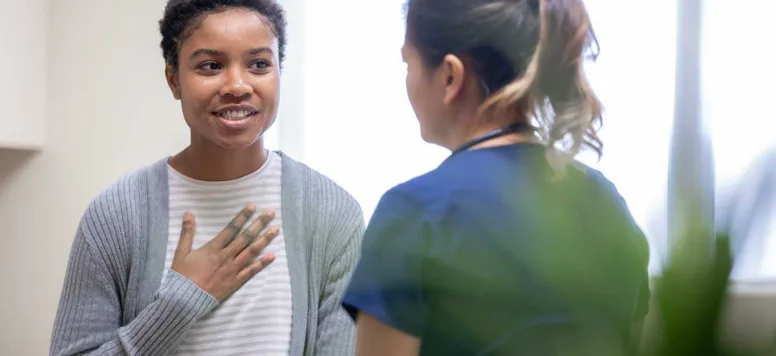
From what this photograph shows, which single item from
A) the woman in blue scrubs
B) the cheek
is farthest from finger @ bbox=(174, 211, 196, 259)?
the woman in blue scrubs

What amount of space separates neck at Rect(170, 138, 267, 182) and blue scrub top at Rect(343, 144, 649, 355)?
597mm

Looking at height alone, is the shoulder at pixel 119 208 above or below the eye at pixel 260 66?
below

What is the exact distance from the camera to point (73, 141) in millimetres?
1534

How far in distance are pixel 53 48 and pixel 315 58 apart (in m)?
0.59

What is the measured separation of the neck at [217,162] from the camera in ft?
3.11

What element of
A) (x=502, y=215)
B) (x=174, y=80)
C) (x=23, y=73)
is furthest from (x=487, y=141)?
(x=23, y=73)

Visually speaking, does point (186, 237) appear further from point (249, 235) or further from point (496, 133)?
point (496, 133)

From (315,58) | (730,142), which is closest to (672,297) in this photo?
(730,142)

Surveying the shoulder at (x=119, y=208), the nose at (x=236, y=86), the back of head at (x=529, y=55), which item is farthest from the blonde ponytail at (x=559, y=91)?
the shoulder at (x=119, y=208)

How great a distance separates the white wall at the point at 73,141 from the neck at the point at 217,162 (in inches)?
21.1

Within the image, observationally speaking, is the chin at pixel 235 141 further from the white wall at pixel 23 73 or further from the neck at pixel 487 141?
the white wall at pixel 23 73

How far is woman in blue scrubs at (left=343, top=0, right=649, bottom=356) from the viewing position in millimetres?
284

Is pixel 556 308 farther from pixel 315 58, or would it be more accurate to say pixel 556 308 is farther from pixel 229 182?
pixel 315 58

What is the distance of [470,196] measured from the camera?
16.1 inches
